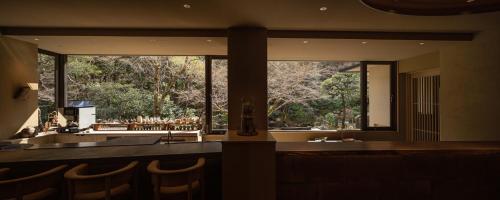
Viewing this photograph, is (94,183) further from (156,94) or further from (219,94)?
(156,94)

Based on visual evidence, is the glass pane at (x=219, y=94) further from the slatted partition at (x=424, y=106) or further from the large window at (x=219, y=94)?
the slatted partition at (x=424, y=106)

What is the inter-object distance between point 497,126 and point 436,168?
2.93 meters

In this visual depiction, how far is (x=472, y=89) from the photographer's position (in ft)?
15.0

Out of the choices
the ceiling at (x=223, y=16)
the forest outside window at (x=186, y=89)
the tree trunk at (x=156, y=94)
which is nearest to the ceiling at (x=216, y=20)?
the ceiling at (x=223, y=16)

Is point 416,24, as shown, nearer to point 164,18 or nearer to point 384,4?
point 384,4

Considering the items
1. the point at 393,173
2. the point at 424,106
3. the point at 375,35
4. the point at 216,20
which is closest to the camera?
the point at 393,173

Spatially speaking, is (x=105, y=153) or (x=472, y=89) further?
(x=472, y=89)

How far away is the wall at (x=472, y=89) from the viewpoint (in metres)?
4.18

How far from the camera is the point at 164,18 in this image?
11.9ft

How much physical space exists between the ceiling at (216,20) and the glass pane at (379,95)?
1.53 m

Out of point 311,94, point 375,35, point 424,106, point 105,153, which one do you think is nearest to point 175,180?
point 105,153

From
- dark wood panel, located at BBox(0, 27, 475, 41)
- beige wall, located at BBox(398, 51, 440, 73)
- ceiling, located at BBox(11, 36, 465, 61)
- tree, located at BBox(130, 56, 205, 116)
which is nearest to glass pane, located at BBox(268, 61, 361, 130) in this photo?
beige wall, located at BBox(398, 51, 440, 73)

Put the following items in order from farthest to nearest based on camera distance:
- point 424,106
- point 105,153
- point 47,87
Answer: point 47,87, point 424,106, point 105,153

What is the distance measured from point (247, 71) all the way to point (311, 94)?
445cm
